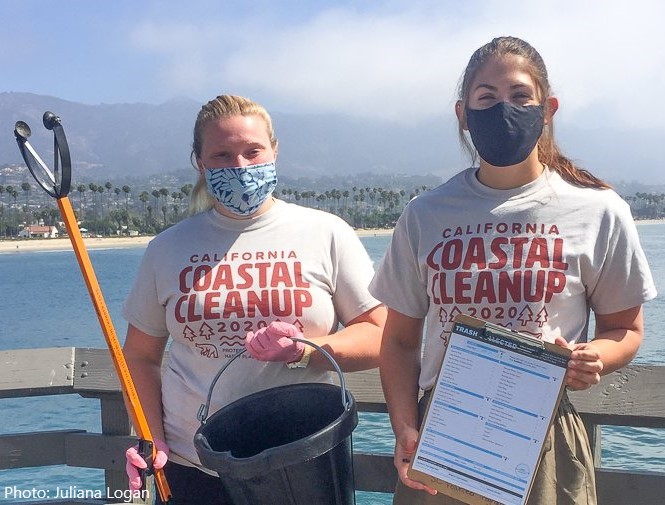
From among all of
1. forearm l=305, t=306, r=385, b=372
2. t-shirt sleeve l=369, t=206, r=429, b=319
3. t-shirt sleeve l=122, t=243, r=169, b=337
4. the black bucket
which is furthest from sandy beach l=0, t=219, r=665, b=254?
t-shirt sleeve l=369, t=206, r=429, b=319

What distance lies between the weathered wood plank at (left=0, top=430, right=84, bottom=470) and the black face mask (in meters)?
2.18

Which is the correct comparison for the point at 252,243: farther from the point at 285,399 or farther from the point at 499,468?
the point at 499,468

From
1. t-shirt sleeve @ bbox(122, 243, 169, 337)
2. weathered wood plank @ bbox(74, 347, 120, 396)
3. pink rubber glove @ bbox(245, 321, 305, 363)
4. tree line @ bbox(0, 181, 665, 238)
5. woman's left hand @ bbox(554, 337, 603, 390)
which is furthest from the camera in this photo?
tree line @ bbox(0, 181, 665, 238)

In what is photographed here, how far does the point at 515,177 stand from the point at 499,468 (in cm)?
83

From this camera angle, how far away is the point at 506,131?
7.14ft

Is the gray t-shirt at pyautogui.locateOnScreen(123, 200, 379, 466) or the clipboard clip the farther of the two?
the gray t-shirt at pyautogui.locateOnScreen(123, 200, 379, 466)

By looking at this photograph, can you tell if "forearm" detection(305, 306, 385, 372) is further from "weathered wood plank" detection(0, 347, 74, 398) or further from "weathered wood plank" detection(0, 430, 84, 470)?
"weathered wood plank" detection(0, 430, 84, 470)

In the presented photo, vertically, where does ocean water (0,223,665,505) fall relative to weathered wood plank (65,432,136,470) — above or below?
below

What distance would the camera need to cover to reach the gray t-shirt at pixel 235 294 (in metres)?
2.58

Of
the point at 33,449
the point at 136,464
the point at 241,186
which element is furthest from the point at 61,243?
the point at 136,464

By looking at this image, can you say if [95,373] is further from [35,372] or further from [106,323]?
[106,323]

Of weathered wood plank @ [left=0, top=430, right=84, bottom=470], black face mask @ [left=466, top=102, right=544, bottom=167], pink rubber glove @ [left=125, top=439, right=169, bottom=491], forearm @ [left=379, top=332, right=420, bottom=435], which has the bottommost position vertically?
weathered wood plank @ [left=0, top=430, right=84, bottom=470]

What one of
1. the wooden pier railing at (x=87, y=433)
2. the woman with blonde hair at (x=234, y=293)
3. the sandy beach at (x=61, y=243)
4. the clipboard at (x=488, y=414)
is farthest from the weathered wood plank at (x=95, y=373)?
the sandy beach at (x=61, y=243)

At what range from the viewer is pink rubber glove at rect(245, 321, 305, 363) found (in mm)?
2387
